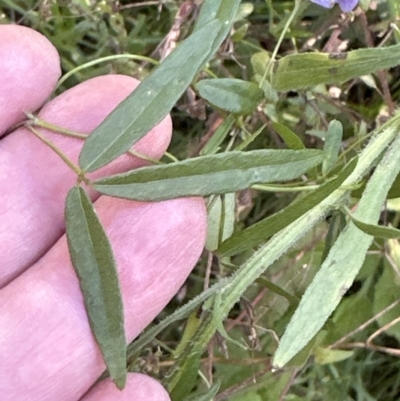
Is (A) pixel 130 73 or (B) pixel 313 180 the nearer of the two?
(B) pixel 313 180

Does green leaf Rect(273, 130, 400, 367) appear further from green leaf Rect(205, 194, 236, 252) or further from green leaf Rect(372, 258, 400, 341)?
green leaf Rect(372, 258, 400, 341)

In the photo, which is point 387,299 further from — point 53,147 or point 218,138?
point 53,147

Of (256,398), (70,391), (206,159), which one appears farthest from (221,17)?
(256,398)

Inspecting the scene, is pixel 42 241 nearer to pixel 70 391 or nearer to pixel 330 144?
pixel 70 391

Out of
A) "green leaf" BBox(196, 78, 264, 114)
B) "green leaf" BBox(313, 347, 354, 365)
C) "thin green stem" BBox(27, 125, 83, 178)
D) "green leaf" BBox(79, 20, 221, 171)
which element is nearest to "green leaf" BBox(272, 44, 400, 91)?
"green leaf" BBox(196, 78, 264, 114)

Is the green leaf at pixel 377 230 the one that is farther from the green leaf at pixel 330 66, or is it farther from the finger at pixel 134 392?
the finger at pixel 134 392

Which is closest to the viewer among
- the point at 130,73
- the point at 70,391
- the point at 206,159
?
the point at 206,159
